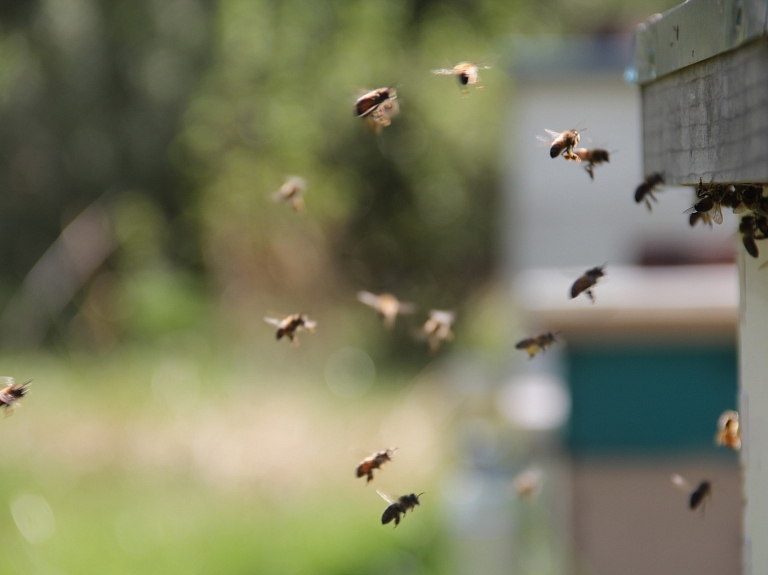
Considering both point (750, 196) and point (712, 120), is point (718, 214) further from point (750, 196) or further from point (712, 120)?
point (712, 120)

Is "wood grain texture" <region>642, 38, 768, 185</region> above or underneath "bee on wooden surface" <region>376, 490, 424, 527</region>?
above

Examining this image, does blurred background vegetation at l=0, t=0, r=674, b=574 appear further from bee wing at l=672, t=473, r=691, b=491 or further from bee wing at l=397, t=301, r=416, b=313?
bee wing at l=397, t=301, r=416, b=313

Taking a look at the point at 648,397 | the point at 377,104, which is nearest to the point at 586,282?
the point at 377,104

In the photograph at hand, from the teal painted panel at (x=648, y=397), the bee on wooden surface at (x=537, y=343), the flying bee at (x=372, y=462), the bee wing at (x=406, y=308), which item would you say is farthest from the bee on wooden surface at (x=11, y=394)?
the teal painted panel at (x=648, y=397)

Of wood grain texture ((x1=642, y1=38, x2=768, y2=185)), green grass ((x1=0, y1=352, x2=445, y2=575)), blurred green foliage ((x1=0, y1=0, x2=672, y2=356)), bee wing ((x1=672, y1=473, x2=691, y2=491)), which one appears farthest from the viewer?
blurred green foliage ((x1=0, y1=0, x2=672, y2=356))

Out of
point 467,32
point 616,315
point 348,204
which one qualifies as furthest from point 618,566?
point 467,32

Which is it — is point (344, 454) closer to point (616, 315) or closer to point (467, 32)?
point (616, 315)

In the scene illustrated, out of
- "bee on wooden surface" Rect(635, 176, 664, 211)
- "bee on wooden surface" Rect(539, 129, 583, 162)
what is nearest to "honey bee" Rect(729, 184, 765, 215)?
"bee on wooden surface" Rect(635, 176, 664, 211)
